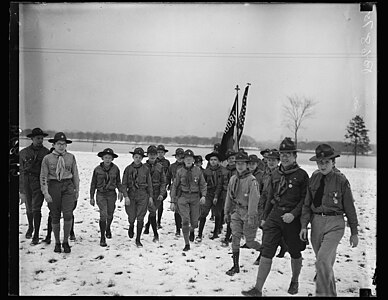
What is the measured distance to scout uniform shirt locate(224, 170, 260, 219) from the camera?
4.97m

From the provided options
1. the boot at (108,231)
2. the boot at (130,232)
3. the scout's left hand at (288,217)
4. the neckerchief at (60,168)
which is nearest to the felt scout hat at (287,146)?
the scout's left hand at (288,217)

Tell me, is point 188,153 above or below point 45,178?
above

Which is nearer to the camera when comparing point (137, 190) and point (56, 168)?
point (56, 168)

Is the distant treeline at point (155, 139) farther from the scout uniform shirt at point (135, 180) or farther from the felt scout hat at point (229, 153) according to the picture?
the scout uniform shirt at point (135, 180)

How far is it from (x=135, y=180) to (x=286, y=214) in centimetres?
268

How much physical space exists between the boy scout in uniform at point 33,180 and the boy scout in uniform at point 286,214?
11.5 feet

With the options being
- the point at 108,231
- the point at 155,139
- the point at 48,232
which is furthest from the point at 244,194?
the point at 48,232

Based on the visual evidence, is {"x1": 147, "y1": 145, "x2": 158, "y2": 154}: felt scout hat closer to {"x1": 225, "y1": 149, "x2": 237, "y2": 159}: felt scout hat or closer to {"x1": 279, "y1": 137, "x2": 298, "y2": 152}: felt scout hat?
{"x1": 225, "y1": 149, "x2": 237, "y2": 159}: felt scout hat

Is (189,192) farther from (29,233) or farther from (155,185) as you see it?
(29,233)

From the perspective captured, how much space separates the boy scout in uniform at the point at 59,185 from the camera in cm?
524

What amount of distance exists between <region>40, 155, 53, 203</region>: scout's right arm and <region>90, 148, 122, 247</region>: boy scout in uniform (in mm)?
660

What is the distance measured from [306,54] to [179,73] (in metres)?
1.97

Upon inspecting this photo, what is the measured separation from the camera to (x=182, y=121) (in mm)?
5254

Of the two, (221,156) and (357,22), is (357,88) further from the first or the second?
(221,156)
